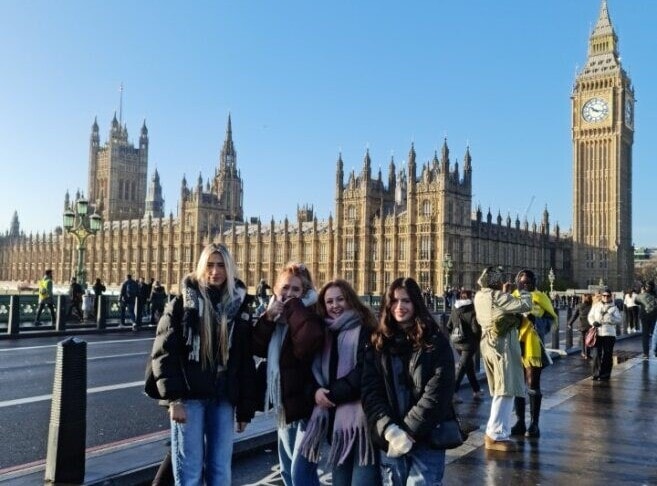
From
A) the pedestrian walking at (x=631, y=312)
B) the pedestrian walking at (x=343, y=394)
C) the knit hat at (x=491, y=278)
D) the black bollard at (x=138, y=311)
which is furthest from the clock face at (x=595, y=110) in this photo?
the pedestrian walking at (x=343, y=394)

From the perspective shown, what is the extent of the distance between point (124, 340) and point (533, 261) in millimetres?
63797

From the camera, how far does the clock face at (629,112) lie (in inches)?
3504

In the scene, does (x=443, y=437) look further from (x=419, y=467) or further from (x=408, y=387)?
(x=408, y=387)

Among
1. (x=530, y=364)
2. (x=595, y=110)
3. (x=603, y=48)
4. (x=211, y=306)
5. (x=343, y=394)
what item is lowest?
(x=530, y=364)

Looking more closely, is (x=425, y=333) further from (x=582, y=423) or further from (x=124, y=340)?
(x=124, y=340)

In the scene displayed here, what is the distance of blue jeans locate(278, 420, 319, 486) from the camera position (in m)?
4.55

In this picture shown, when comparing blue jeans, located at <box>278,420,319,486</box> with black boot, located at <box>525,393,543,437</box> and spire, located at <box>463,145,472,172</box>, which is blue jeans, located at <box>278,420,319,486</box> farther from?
spire, located at <box>463,145,472,172</box>

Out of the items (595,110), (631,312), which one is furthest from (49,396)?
(595,110)

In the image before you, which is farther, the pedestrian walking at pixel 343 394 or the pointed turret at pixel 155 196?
the pointed turret at pixel 155 196

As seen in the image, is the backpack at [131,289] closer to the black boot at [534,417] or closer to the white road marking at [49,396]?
the white road marking at [49,396]

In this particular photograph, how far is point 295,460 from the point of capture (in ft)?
15.0

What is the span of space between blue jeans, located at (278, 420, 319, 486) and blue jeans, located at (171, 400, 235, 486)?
386 mm

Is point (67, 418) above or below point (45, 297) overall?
below

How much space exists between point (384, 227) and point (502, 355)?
57.8 metres
